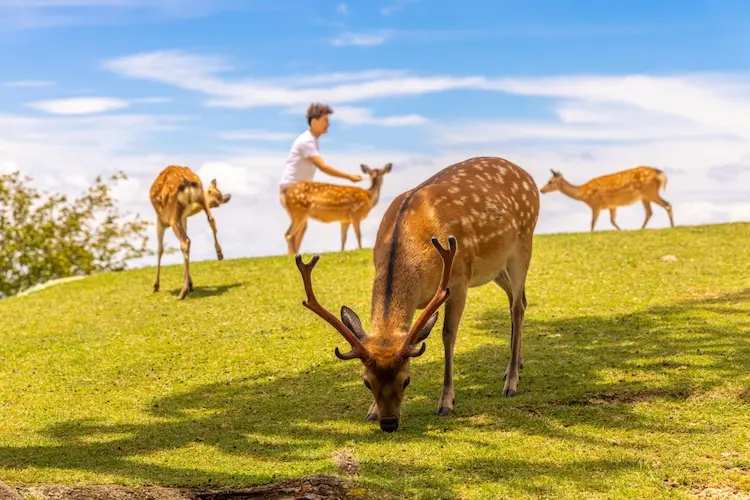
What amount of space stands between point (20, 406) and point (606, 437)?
20.4ft

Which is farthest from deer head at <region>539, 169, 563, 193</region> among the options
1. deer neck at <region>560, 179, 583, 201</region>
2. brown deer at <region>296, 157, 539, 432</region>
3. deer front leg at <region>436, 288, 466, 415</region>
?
deer front leg at <region>436, 288, 466, 415</region>

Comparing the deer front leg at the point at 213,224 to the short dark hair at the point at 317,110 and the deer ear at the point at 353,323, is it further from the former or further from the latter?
the deer ear at the point at 353,323

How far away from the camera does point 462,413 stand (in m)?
7.95

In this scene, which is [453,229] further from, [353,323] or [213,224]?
[213,224]

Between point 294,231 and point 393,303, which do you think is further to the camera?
point 294,231

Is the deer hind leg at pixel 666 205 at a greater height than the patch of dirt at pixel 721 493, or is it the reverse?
the deer hind leg at pixel 666 205

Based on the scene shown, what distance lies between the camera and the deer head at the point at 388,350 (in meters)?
6.73

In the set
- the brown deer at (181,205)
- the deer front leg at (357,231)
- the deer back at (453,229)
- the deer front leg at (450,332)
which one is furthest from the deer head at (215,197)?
the deer front leg at (450,332)

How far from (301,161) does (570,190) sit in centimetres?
1161

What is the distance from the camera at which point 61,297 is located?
1680cm

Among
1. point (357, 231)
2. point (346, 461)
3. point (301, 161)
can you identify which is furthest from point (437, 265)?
point (357, 231)

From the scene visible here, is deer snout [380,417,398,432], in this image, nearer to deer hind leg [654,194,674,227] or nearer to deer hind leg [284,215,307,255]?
deer hind leg [284,215,307,255]

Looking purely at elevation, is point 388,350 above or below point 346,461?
above

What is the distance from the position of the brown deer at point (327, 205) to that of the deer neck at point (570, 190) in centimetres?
797
